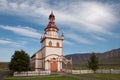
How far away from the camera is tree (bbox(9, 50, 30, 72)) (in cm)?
3775

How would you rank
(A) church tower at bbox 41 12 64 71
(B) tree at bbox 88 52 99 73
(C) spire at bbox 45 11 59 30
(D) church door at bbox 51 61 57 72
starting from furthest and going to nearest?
(C) spire at bbox 45 11 59 30 < (D) church door at bbox 51 61 57 72 < (A) church tower at bbox 41 12 64 71 < (B) tree at bbox 88 52 99 73

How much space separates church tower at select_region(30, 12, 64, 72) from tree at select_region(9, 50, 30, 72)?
9040 mm

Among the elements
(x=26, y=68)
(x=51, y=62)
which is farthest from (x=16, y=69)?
(x=51, y=62)

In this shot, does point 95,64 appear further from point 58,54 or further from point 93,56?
point 58,54

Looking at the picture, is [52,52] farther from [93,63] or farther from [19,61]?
[19,61]

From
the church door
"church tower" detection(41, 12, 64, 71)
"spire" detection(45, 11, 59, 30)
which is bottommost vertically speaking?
the church door

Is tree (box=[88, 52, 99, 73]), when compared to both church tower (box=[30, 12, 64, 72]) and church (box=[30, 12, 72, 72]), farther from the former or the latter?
church tower (box=[30, 12, 64, 72])

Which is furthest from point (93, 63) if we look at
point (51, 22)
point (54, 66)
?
point (51, 22)

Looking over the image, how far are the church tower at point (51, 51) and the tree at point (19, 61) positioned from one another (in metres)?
9.04

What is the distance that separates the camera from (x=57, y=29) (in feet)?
169

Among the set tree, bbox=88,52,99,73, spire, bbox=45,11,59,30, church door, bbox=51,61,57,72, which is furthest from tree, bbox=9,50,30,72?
tree, bbox=88,52,99,73

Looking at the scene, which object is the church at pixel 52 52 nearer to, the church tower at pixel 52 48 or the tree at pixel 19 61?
the church tower at pixel 52 48

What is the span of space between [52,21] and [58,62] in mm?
12273

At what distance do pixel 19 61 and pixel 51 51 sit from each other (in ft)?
39.9
